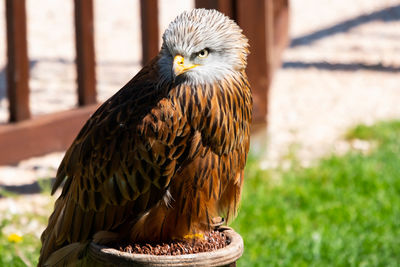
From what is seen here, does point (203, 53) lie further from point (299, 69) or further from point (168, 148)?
point (299, 69)

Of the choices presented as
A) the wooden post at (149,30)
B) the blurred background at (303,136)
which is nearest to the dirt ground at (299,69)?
the blurred background at (303,136)

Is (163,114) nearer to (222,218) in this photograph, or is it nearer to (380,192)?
(222,218)

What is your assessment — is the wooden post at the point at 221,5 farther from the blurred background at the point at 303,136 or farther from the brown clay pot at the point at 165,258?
the brown clay pot at the point at 165,258

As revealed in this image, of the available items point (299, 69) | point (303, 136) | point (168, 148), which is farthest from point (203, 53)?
point (299, 69)

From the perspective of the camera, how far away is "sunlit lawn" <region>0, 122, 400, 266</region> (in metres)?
4.39

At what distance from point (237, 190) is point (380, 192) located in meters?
2.75

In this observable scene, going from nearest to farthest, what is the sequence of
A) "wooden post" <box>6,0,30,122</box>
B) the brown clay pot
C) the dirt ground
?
the brown clay pot
"wooden post" <box>6,0,30,122</box>
the dirt ground

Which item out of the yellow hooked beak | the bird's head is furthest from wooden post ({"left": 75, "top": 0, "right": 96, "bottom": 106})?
the yellow hooked beak

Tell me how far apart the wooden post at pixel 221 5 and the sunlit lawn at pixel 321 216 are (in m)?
1.20

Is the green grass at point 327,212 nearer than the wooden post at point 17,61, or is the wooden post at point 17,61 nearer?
the green grass at point 327,212

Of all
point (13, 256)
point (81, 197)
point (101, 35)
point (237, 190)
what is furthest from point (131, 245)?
point (101, 35)

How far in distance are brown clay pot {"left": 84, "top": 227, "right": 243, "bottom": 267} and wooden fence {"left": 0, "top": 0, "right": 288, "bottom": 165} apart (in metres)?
2.49

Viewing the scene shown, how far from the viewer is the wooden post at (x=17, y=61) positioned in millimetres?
4789

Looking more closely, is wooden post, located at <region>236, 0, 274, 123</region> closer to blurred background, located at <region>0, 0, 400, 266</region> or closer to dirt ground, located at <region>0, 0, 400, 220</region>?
blurred background, located at <region>0, 0, 400, 266</region>
